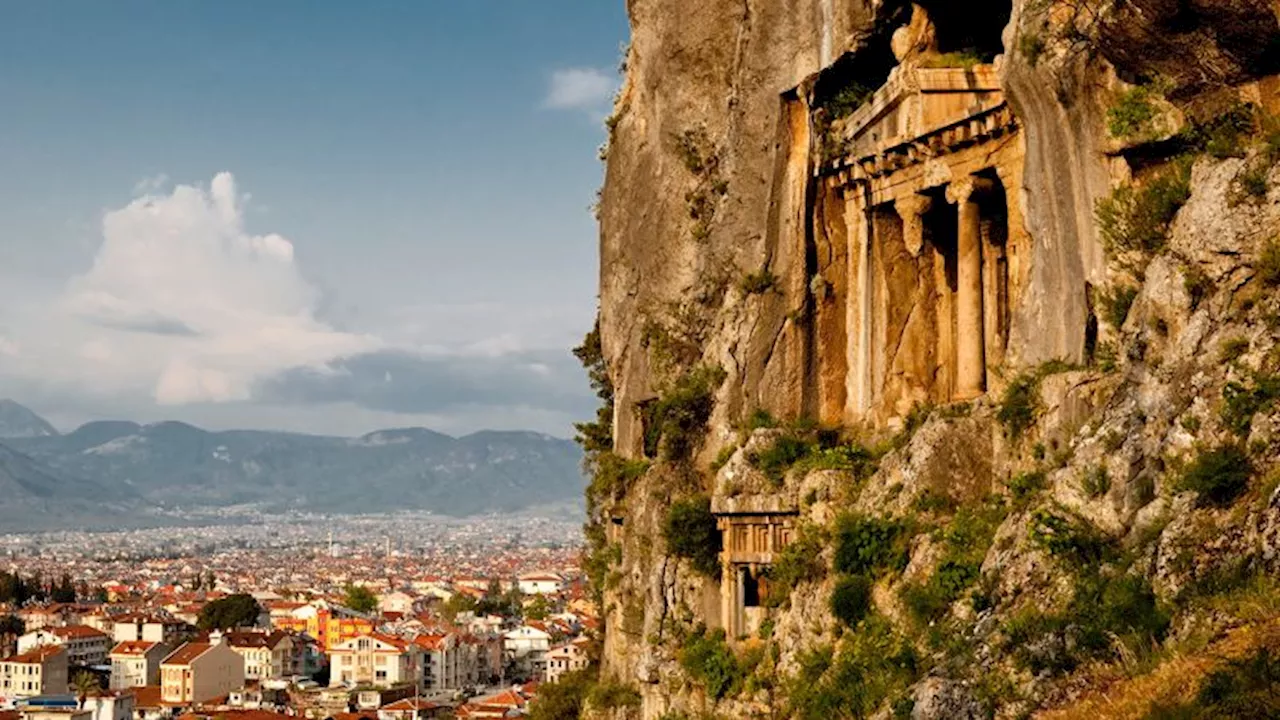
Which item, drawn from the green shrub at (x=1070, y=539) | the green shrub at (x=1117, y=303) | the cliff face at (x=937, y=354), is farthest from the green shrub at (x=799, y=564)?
the green shrub at (x=1070, y=539)

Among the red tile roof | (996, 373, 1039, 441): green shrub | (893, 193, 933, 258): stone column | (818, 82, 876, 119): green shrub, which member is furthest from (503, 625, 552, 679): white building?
(996, 373, 1039, 441): green shrub

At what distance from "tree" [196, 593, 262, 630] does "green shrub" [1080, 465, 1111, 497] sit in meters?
122

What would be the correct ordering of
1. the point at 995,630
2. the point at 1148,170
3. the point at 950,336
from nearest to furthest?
the point at 995,630 → the point at 1148,170 → the point at 950,336

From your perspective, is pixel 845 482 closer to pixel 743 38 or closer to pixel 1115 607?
pixel 743 38

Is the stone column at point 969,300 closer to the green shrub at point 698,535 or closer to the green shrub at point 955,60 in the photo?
the green shrub at point 955,60

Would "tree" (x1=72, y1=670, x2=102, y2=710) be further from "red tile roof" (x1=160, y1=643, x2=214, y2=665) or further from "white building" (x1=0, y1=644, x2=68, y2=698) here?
"red tile roof" (x1=160, y1=643, x2=214, y2=665)

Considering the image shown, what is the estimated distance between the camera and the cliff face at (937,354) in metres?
11.7

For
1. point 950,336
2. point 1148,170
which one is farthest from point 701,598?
point 1148,170

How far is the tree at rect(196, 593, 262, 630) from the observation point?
130 m

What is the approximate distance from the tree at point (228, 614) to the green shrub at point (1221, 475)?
12410 centimetres

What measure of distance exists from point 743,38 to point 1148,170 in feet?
33.3

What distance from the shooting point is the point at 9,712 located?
274 feet

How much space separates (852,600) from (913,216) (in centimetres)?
604

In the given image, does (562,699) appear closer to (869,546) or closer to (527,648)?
(869,546)
